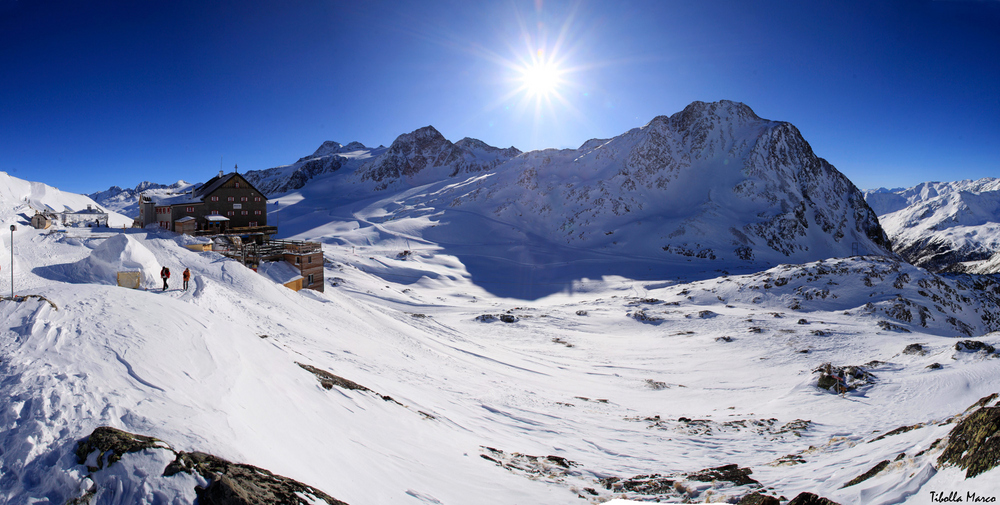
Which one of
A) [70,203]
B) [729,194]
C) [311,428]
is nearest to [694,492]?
[311,428]

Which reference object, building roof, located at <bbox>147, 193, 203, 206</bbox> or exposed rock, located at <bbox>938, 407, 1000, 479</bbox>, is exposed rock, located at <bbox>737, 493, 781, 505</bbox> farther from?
building roof, located at <bbox>147, 193, 203, 206</bbox>

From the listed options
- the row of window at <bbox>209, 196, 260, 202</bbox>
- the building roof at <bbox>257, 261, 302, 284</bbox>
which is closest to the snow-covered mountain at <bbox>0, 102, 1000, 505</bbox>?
the building roof at <bbox>257, 261, 302, 284</bbox>

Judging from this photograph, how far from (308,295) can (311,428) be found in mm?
18871

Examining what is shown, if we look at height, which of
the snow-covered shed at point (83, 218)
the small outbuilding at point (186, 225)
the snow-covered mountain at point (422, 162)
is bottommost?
the small outbuilding at point (186, 225)

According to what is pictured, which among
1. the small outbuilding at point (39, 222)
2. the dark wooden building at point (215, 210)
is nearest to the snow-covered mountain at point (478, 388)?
the small outbuilding at point (39, 222)

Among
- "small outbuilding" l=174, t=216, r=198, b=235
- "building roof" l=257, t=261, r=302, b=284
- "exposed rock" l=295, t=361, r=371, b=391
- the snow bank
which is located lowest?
"exposed rock" l=295, t=361, r=371, b=391

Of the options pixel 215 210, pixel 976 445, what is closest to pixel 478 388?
pixel 976 445

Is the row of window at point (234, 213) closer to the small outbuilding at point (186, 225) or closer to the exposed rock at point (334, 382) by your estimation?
the small outbuilding at point (186, 225)

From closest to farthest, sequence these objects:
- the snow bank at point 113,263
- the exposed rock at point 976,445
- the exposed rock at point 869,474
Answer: the exposed rock at point 976,445 < the exposed rock at point 869,474 < the snow bank at point 113,263

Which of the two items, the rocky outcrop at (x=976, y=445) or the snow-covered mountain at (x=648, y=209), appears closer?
the rocky outcrop at (x=976, y=445)

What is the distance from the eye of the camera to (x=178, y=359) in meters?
7.97

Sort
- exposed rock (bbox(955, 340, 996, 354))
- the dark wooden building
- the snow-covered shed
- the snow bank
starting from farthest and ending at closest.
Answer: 1. the dark wooden building
2. the snow-covered shed
3. the snow bank
4. exposed rock (bbox(955, 340, 996, 354))

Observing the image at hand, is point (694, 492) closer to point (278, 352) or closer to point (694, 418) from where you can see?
point (694, 418)

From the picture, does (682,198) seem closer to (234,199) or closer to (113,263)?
(234,199)
